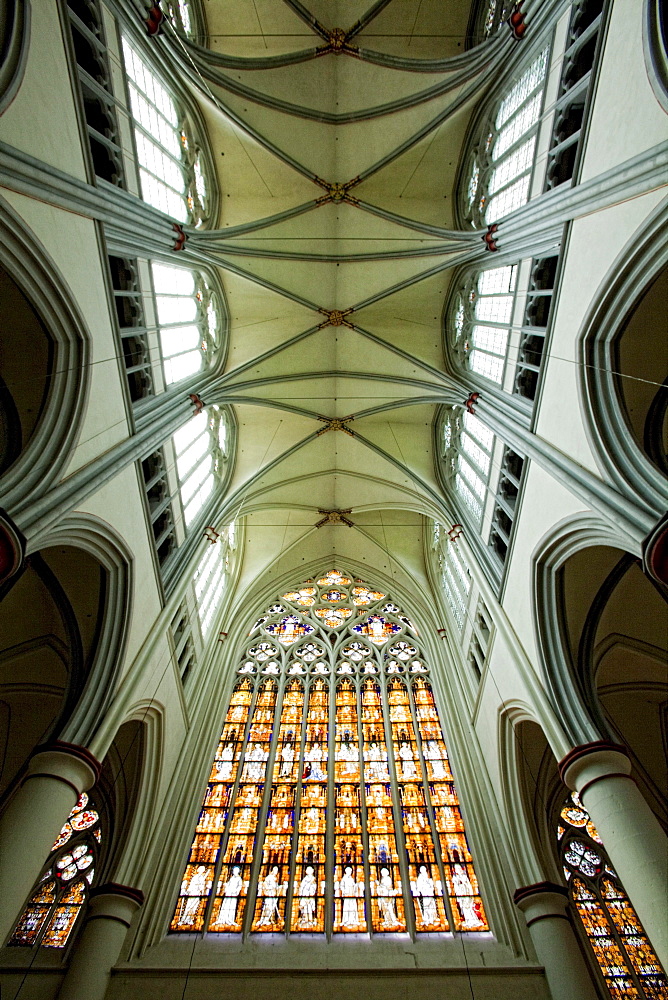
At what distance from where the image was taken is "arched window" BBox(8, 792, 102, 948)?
9.57 meters

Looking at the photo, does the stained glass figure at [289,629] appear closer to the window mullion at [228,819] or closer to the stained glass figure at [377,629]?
the stained glass figure at [377,629]

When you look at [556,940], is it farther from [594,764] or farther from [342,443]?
[342,443]

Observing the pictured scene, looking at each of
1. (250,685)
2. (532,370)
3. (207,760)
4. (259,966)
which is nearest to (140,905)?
(259,966)

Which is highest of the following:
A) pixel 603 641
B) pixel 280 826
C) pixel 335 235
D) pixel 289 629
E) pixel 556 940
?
pixel 335 235

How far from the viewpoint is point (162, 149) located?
11.4 m

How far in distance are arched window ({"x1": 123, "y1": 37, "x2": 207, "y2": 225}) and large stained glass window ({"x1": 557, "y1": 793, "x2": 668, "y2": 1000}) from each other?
1438cm

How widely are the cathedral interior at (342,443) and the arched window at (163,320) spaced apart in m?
0.11

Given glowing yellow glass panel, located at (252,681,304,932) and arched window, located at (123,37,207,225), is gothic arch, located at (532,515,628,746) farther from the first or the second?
arched window, located at (123,37,207,225)

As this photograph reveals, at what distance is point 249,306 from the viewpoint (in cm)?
1579

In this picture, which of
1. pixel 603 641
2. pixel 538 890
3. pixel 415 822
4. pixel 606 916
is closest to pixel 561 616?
pixel 603 641

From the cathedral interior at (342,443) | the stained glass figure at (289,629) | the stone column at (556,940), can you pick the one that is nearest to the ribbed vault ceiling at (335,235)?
the cathedral interior at (342,443)

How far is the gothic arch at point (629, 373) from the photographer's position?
7.07 meters

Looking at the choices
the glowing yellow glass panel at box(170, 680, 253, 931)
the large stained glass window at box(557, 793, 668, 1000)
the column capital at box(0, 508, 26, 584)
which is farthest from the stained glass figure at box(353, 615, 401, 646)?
the column capital at box(0, 508, 26, 584)

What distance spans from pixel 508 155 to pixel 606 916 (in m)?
14.9
